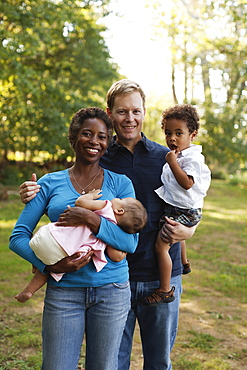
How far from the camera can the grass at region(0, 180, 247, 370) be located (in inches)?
159

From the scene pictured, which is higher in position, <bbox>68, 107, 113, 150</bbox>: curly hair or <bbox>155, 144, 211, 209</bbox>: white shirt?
<bbox>68, 107, 113, 150</bbox>: curly hair

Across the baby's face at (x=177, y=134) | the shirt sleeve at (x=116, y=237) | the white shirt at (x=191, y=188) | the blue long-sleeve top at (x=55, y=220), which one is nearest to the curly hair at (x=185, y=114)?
the baby's face at (x=177, y=134)

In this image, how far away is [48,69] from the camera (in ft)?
44.4

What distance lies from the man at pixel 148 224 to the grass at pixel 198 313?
151cm

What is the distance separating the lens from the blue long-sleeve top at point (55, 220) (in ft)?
6.72

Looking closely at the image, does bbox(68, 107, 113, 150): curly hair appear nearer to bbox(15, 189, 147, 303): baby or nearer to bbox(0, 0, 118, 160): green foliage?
bbox(15, 189, 147, 303): baby

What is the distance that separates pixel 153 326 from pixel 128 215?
2.63ft

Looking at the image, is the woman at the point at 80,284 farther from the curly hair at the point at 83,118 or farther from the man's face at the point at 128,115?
the man's face at the point at 128,115

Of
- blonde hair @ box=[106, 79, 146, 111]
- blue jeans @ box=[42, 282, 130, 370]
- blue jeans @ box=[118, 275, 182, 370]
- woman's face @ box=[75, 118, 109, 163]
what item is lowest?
blue jeans @ box=[118, 275, 182, 370]

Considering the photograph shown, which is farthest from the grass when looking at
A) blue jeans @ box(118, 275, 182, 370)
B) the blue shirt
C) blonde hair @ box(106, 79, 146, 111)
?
blonde hair @ box(106, 79, 146, 111)

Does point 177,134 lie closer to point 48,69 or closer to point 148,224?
point 148,224

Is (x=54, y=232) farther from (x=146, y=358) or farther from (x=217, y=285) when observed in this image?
(x=217, y=285)

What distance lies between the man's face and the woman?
31cm

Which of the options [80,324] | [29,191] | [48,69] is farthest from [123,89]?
[48,69]
